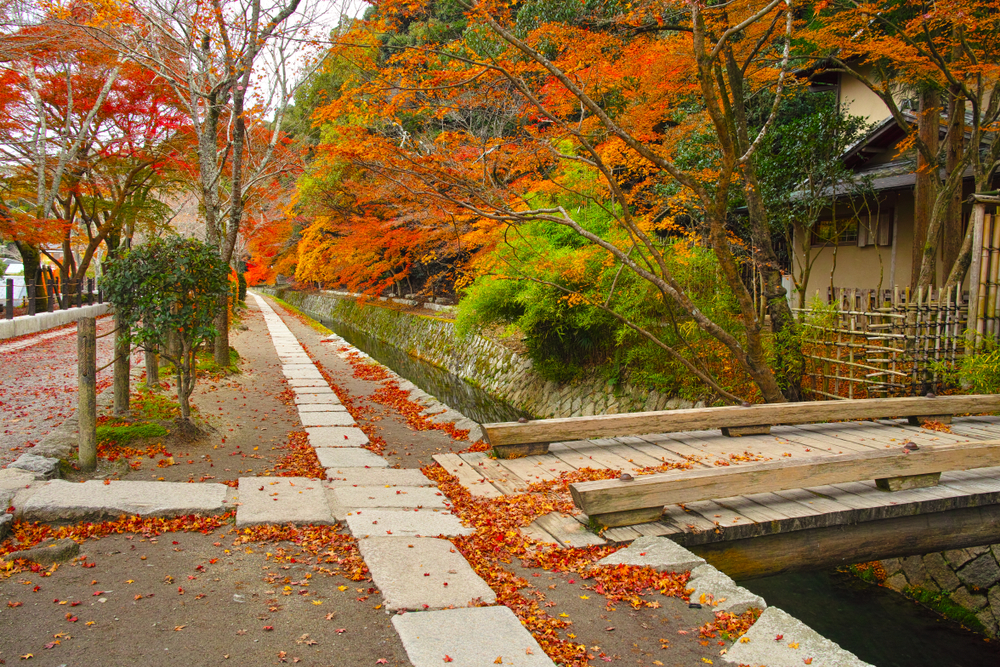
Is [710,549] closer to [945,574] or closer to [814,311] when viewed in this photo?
[945,574]

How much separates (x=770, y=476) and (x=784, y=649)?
1.67 metres

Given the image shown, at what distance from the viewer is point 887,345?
8102 millimetres

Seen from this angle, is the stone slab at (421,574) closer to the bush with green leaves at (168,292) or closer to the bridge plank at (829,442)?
the bush with green leaves at (168,292)

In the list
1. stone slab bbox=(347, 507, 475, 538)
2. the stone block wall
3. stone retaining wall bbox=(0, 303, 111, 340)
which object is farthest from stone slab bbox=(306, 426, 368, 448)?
stone retaining wall bbox=(0, 303, 111, 340)

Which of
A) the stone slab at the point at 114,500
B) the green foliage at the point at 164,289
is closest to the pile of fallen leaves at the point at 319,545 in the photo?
the stone slab at the point at 114,500

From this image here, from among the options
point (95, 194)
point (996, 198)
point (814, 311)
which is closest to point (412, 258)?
point (95, 194)

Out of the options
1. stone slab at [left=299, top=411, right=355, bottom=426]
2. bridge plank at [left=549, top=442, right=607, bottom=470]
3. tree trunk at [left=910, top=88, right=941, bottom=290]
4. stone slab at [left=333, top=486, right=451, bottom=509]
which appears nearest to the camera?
stone slab at [left=333, top=486, right=451, bottom=509]

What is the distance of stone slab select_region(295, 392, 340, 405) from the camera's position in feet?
30.5

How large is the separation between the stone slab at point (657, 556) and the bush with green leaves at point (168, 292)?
4397mm

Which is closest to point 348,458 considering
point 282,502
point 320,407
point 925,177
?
point 282,502

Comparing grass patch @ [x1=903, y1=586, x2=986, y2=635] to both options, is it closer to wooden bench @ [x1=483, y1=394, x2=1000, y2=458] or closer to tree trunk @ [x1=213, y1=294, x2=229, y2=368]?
wooden bench @ [x1=483, y1=394, x2=1000, y2=458]

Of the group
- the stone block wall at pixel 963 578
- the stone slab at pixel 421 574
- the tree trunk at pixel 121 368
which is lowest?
the stone block wall at pixel 963 578

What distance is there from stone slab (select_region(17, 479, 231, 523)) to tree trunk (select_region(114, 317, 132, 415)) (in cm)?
171

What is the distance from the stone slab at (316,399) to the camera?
930 centimetres
